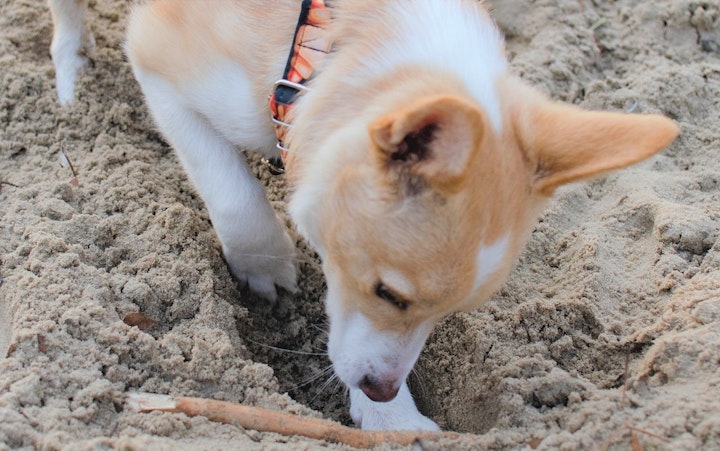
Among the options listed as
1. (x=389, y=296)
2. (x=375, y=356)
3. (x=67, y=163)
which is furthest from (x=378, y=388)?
(x=67, y=163)

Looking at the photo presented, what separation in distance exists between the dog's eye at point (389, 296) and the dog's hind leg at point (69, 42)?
240cm

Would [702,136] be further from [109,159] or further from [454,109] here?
[109,159]

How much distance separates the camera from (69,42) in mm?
4141

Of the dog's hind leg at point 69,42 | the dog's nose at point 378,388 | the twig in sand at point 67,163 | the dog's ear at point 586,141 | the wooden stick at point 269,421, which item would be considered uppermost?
the dog's ear at point 586,141

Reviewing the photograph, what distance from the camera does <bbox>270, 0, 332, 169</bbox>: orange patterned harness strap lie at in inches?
109

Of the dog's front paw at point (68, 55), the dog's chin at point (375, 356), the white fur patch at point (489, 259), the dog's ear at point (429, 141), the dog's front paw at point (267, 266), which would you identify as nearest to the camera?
the dog's ear at point (429, 141)

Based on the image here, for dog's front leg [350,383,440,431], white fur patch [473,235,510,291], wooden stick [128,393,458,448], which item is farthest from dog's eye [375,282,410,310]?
dog's front leg [350,383,440,431]

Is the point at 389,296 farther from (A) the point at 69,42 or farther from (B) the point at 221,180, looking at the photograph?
(A) the point at 69,42

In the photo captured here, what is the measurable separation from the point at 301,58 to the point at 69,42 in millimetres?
1975

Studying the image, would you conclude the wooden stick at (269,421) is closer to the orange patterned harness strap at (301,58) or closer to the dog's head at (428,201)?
the dog's head at (428,201)

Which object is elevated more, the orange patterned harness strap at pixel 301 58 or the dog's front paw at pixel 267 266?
the orange patterned harness strap at pixel 301 58

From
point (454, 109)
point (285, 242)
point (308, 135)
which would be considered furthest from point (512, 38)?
point (454, 109)

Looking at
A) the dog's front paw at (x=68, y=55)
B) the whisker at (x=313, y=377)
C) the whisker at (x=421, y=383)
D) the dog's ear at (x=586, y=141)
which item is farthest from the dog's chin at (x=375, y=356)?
the dog's front paw at (x=68, y=55)

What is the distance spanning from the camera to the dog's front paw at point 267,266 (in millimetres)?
3357
